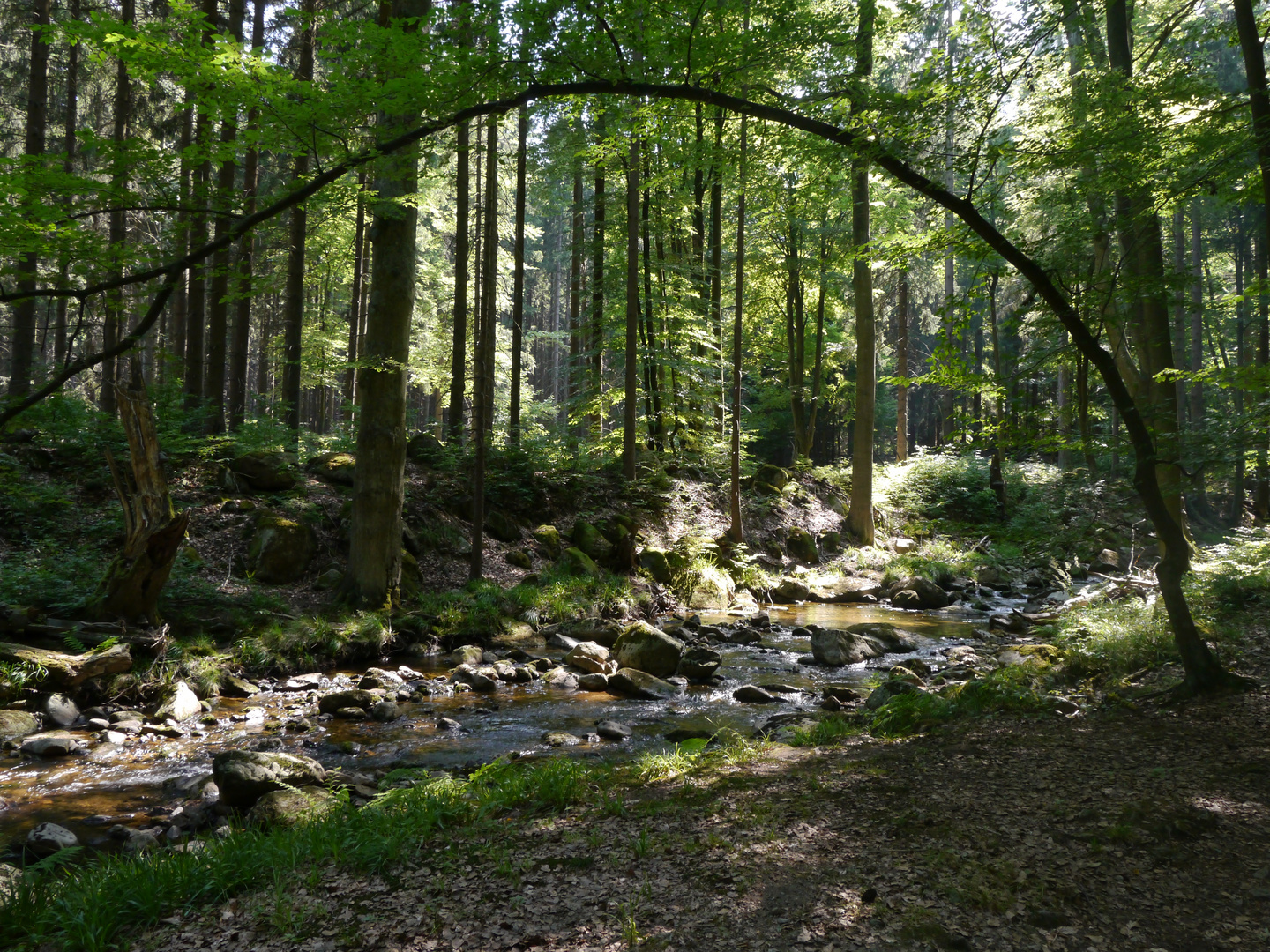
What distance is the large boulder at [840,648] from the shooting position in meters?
10.0

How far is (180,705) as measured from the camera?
7188 mm

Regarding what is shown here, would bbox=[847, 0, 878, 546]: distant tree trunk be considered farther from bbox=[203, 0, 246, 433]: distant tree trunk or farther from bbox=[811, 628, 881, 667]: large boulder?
bbox=[203, 0, 246, 433]: distant tree trunk

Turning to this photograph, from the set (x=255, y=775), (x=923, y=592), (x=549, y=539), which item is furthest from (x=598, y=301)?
(x=255, y=775)

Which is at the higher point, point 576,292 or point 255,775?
point 576,292

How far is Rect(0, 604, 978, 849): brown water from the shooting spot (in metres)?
5.30

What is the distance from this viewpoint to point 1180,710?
5.39 metres

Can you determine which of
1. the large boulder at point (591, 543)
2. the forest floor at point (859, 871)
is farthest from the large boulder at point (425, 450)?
the forest floor at point (859, 871)

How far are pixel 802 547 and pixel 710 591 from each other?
453 centimetres

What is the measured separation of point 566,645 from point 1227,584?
27.9 feet

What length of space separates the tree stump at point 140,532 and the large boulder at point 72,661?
664 millimetres

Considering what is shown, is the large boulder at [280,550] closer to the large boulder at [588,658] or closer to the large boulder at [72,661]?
the large boulder at [72,661]

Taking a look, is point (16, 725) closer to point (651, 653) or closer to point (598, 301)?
point (651, 653)

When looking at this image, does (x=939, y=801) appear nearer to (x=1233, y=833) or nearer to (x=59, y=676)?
(x=1233, y=833)

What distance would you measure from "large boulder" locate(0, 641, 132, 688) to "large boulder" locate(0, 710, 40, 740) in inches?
18.7
